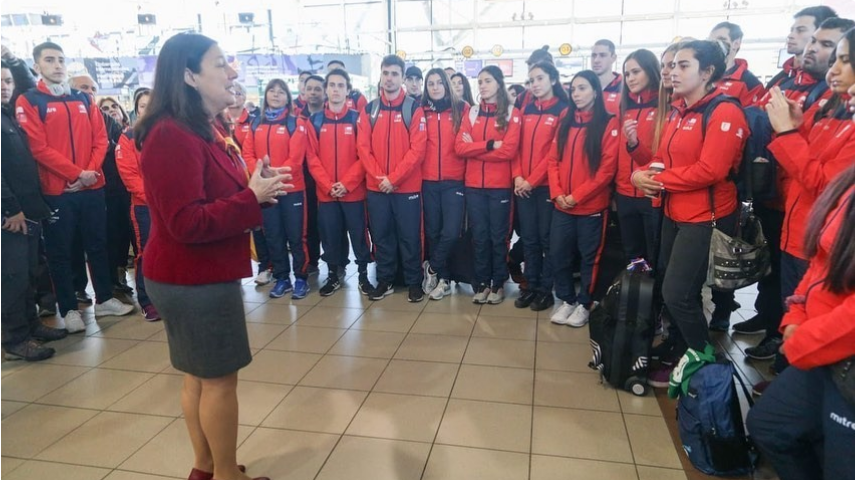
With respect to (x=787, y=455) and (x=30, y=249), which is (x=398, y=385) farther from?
(x=30, y=249)

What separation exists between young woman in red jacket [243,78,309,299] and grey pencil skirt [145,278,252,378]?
2.45 m

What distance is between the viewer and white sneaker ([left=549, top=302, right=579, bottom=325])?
3.45m

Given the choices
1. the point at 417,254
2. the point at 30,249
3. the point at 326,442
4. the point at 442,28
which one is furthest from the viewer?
the point at 442,28

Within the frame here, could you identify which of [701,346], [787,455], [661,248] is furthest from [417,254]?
[787,455]

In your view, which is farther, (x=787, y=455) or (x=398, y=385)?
(x=398, y=385)

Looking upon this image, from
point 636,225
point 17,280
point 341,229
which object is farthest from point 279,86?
point 636,225

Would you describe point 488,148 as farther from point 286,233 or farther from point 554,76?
point 286,233

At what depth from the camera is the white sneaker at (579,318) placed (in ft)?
11.2

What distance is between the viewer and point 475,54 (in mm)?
9016

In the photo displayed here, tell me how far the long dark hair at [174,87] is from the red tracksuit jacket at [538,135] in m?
2.46

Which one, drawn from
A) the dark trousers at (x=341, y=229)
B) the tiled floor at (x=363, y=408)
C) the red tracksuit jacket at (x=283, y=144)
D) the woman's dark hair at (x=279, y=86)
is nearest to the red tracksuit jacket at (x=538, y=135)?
the tiled floor at (x=363, y=408)

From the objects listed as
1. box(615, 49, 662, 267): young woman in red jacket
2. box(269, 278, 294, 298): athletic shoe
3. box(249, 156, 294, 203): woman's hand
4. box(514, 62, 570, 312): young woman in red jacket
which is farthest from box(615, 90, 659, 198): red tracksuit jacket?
box(269, 278, 294, 298): athletic shoe

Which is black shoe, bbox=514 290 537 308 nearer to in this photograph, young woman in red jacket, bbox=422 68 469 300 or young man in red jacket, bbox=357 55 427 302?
young woman in red jacket, bbox=422 68 469 300

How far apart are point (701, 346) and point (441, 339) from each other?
4.92 ft
